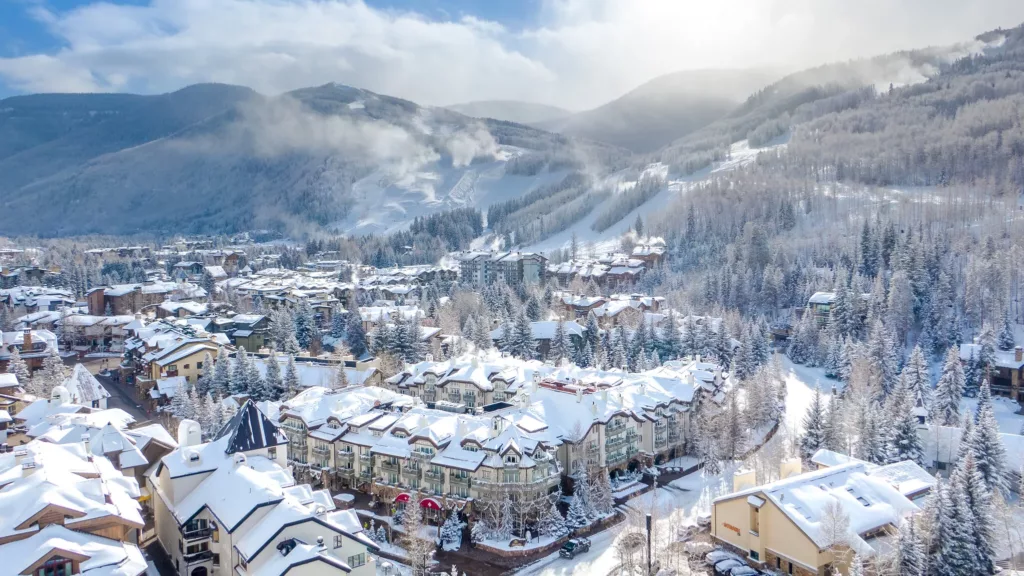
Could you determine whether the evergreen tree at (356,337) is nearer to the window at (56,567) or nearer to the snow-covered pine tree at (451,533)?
the snow-covered pine tree at (451,533)

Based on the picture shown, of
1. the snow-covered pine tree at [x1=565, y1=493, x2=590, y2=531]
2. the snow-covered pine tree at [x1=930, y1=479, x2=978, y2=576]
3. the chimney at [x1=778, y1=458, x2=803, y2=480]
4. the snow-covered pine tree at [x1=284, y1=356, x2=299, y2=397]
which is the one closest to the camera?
the snow-covered pine tree at [x1=930, y1=479, x2=978, y2=576]

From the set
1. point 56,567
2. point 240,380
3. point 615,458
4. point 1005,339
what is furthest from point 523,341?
point 56,567

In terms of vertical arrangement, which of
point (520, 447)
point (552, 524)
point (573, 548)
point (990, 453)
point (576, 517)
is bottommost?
point (573, 548)

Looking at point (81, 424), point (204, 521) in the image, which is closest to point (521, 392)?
point (204, 521)

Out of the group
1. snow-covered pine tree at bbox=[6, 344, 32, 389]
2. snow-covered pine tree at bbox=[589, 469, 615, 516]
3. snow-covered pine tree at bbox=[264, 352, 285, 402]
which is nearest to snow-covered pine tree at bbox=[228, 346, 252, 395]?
snow-covered pine tree at bbox=[264, 352, 285, 402]

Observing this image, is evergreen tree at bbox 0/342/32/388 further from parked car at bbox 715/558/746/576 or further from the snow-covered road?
parked car at bbox 715/558/746/576

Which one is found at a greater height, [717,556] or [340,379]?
[340,379]

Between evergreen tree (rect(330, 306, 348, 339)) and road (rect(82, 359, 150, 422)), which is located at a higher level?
evergreen tree (rect(330, 306, 348, 339))

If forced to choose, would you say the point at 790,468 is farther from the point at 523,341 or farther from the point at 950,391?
the point at 523,341
